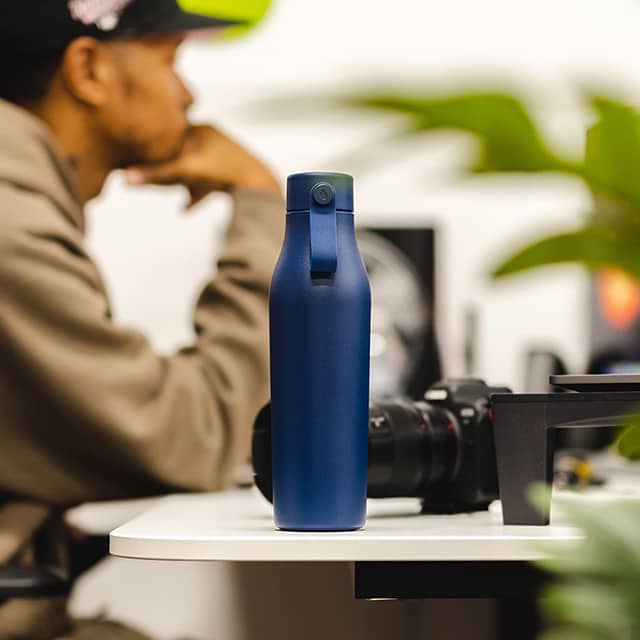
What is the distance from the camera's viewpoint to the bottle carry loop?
2.05ft

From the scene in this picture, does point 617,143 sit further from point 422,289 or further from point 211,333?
point 422,289

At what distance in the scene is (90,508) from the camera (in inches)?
67.8

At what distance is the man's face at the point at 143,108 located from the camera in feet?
5.17

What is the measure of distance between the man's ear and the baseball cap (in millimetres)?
15

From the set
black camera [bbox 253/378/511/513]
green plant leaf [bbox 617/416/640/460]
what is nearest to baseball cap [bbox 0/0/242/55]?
black camera [bbox 253/378/511/513]

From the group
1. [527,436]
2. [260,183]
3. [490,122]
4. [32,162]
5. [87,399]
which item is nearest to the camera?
[490,122]

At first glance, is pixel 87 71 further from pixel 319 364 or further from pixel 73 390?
pixel 319 364

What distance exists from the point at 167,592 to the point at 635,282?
1.49 meters

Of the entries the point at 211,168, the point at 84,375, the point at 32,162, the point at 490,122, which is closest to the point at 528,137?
the point at 490,122

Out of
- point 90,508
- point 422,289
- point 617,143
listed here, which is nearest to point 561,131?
point 617,143

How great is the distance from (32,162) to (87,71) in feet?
1.52

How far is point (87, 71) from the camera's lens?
1.51m

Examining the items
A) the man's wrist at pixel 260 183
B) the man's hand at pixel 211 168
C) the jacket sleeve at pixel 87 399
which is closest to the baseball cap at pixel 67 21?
the man's hand at pixel 211 168

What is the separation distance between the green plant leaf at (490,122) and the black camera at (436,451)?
54 cm
